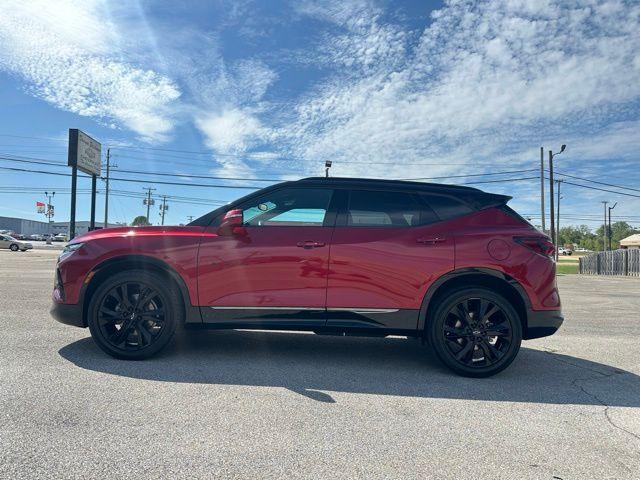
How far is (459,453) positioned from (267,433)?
1.16 m

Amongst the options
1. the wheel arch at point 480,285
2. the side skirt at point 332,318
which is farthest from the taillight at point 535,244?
the side skirt at point 332,318

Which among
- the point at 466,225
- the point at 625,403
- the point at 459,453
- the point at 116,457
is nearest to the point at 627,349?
the point at 625,403

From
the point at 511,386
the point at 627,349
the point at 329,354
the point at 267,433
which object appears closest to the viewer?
the point at 267,433

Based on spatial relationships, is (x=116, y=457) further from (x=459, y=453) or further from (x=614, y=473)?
(x=614, y=473)

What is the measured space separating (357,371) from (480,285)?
1407mm

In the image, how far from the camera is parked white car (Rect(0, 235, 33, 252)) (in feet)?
131

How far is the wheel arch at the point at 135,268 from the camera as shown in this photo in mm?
4027

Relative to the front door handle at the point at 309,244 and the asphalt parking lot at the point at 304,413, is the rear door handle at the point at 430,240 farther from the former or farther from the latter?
the asphalt parking lot at the point at 304,413

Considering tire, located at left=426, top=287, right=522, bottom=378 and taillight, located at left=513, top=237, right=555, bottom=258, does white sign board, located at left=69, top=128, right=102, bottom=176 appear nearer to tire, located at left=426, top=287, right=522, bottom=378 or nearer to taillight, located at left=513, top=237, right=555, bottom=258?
tire, located at left=426, top=287, right=522, bottom=378

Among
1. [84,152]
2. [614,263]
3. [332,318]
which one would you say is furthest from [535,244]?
[84,152]

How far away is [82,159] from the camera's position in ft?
96.8

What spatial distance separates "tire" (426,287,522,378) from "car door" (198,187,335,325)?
3.65ft

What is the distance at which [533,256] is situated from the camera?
392 centimetres

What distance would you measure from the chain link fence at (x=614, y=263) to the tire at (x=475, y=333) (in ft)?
92.7
